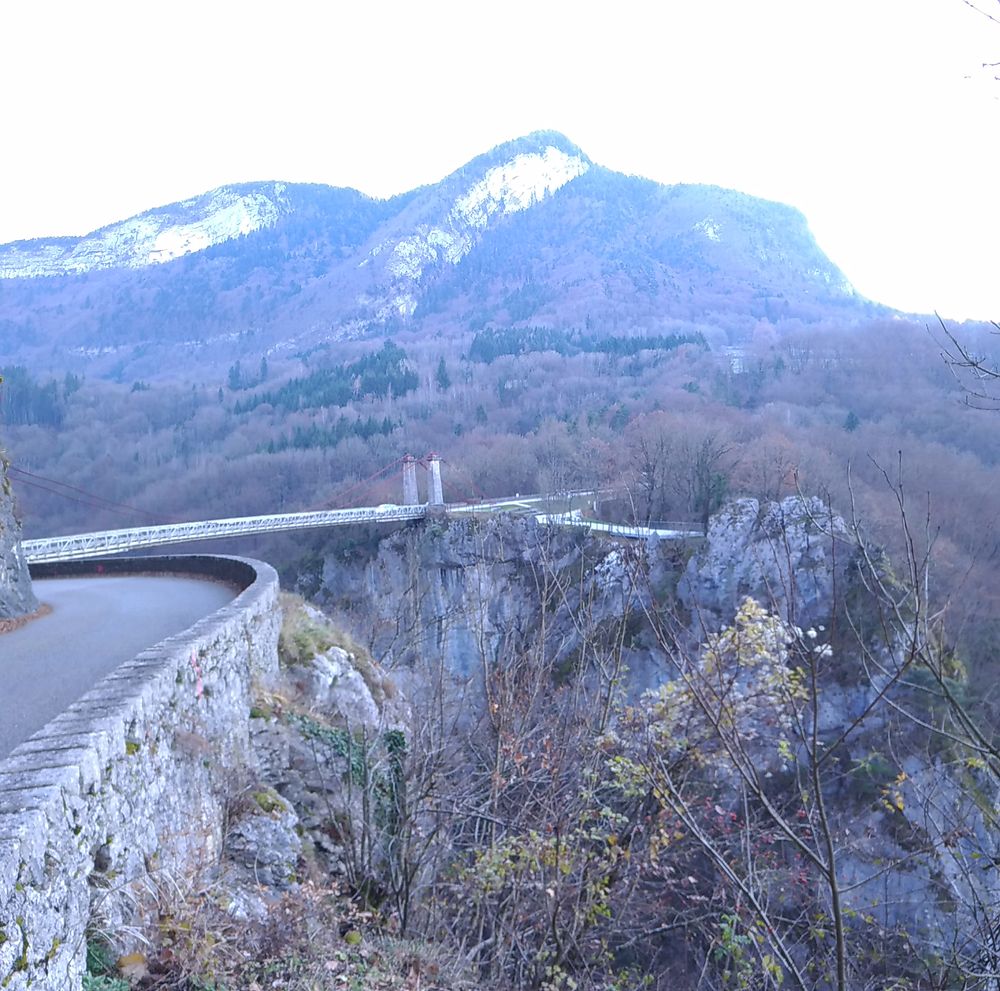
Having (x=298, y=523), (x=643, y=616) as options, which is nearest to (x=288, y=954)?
(x=643, y=616)

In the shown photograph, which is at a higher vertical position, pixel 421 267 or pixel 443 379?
pixel 421 267

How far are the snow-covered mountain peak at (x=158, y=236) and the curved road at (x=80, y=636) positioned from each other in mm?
188884

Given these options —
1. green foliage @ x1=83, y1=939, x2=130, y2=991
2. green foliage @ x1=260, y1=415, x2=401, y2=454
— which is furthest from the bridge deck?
green foliage @ x1=260, y1=415, x2=401, y2=454

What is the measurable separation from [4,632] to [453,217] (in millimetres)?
179065

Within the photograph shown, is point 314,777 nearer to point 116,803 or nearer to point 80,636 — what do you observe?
point 116,803

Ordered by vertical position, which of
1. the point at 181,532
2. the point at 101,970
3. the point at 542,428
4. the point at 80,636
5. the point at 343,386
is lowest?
the point at 181,532

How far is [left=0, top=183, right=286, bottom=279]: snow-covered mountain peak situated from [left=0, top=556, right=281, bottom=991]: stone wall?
19835 cm

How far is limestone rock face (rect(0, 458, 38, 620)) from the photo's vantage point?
11320 mm

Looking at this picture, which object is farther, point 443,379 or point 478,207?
point 478,207

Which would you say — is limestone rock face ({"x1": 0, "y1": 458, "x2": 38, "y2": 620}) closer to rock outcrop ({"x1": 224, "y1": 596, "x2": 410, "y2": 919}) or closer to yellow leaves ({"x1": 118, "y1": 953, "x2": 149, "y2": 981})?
rock outcrop ({"x1": 224, "y1": 596, "x2": 410, "y2": 919})

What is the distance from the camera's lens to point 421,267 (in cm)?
16088

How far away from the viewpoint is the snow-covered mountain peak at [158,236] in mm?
174000

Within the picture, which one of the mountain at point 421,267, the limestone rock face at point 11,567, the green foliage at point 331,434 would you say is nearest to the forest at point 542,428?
the green foliage at point 331,434

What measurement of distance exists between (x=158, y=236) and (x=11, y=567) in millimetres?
205178
